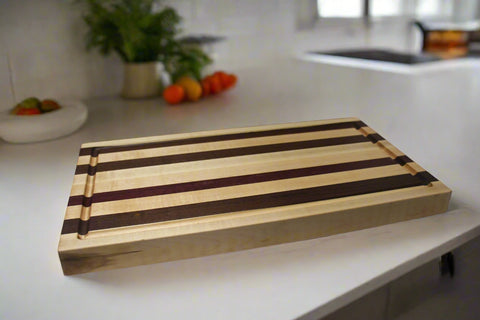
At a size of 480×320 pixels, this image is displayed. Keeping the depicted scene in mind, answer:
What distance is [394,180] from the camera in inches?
22.0

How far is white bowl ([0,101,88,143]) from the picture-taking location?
88 cm

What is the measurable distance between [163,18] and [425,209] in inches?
37.1

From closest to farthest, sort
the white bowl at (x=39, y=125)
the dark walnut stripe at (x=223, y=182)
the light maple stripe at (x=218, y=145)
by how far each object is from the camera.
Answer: the dark walnut stripe at (x=223, y=182) < the light maple stripe at (x=218, y=145) < the white bowl at (x=39, y=125)

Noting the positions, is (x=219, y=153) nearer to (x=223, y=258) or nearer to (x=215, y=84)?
(x=223, y=258)

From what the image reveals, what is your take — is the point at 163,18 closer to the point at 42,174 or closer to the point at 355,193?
the point at 42,174

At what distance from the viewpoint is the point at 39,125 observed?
0.89 metres

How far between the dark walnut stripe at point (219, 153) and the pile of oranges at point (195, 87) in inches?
22.5

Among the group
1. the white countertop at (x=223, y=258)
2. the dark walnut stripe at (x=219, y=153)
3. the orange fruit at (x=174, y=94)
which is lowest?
the white countertop at (x=223, y=258)

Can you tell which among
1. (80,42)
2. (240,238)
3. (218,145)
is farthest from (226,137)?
(80,42)

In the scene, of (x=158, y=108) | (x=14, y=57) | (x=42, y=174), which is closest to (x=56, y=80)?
(x=14, y=57)

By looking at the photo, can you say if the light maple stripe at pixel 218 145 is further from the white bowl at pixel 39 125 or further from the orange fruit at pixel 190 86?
the orange fruit at pixel 190 86

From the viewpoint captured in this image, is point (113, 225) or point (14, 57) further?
point (14, 57)

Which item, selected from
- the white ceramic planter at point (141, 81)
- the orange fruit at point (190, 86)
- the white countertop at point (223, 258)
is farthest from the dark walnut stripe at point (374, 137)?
the white ceramic planter at point (141, 81)

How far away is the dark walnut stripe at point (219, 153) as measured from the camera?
2.05 feet
